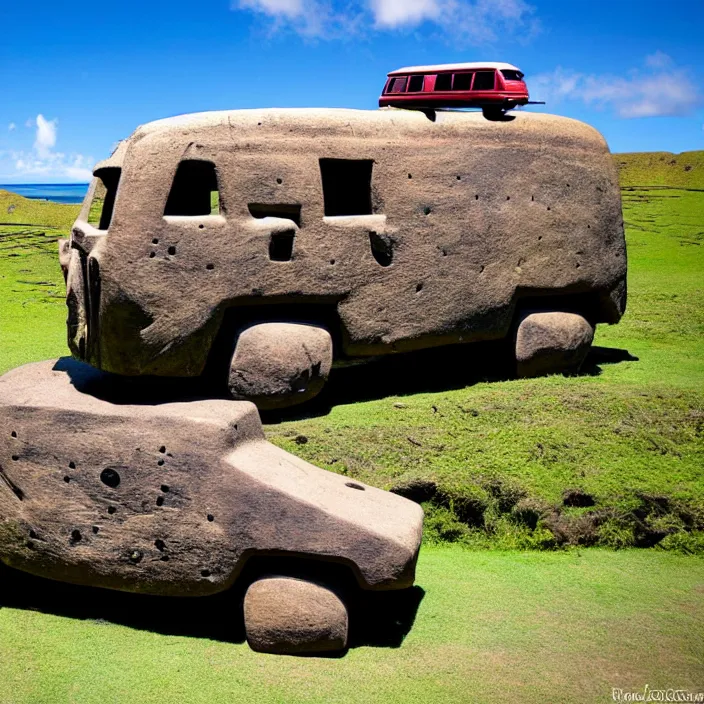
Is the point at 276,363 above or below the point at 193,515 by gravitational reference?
above

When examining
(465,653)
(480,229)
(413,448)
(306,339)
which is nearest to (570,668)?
(465,653)

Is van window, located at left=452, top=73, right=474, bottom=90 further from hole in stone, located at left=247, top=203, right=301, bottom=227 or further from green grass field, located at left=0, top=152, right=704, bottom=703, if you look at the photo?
green grass field, located at left=0, top=152, right=704, bottom=703

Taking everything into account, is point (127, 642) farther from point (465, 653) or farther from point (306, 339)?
point (306, 339)

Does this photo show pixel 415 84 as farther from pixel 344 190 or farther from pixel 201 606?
pixel 201 606

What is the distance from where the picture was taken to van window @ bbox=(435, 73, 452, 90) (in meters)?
8.20

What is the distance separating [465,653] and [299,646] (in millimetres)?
906

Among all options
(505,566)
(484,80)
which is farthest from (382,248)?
(505,566)

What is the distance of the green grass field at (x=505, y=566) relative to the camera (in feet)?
14.9

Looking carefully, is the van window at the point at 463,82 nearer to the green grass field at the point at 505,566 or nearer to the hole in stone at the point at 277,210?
the hole in stone at the point at 277,210

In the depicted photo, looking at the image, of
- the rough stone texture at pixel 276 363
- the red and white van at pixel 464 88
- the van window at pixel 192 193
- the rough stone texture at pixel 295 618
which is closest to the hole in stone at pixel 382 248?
the rough stone texture at pixel 276 363

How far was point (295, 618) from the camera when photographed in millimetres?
4738

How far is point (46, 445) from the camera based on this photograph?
5.23 metres

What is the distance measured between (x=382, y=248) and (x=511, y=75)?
2.18 m

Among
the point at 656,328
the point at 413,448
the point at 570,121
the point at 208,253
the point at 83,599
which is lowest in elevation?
the point at 83,599
